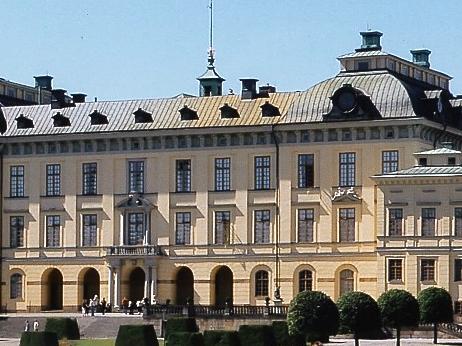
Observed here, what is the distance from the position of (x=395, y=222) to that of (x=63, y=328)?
53.2 ft

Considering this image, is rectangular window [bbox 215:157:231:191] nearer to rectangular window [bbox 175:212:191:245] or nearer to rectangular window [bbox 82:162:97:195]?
rectangular window [bbox 175:212:191:245]

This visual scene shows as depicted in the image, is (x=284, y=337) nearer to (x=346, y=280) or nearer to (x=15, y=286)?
(x=346, y=280)

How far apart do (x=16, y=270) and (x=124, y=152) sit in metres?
8.40

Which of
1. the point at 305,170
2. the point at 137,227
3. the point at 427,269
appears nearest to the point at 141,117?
the point at 137,227

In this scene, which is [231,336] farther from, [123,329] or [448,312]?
[448,312]

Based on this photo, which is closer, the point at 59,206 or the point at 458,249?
the point at 458,249

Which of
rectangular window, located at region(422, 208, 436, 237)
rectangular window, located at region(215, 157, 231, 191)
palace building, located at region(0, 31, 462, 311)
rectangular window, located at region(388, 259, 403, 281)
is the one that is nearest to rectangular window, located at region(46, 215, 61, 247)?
palace building, located at region(0, 31, 462, 311)

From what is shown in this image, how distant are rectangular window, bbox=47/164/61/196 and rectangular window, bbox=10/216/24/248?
212 centimetres

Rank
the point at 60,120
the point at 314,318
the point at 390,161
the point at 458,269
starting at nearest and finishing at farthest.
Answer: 1. the point at 314,318
2. the point at 458,269
3. the point at 390,161
4. the point at 60,120

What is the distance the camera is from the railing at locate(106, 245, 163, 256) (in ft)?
312

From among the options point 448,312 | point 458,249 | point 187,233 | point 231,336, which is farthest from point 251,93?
point 231,336

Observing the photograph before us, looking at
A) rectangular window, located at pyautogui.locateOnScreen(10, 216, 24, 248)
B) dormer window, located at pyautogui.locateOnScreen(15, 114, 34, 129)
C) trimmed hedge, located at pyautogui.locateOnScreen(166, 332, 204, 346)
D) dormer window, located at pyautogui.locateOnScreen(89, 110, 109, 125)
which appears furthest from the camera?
dormer window, located at pyautogui.locateOnScreen(15, 114, 34, 129)

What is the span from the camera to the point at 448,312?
7794 centimetres

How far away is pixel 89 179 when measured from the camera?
97.1 metres
